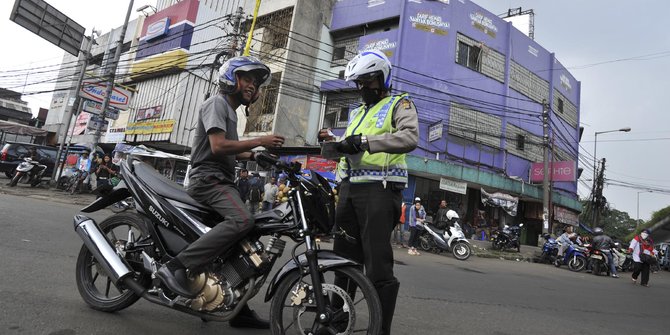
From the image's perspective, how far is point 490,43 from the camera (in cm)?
1886

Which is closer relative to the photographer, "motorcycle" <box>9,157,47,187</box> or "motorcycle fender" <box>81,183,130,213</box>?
"motorcycle fender" <box>81,183,130,213</box>

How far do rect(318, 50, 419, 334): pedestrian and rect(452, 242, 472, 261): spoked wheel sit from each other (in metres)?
9.22

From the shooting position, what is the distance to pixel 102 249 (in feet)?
8.55

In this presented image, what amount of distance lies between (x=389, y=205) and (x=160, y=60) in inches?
977

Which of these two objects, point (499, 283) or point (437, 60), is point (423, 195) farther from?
point (499, 283)

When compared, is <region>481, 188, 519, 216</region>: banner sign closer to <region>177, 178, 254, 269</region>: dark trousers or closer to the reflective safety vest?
the reflective safety vest

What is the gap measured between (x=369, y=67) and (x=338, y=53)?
17.8 metres

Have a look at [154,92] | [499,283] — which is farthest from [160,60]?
[499,283]

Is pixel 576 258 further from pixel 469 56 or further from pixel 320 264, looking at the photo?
pixel 320 264

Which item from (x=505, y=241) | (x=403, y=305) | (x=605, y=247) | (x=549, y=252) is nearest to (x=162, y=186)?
(x=403, y=305)

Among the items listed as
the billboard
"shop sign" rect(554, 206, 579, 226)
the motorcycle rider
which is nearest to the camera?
the motorcycle rider

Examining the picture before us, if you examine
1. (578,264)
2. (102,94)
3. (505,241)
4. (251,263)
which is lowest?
(251,263)

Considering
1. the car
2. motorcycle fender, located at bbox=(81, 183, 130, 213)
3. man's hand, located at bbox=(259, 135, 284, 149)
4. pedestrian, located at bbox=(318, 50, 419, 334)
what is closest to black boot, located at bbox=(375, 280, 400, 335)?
pedestrian, located at bbox=(318, 50, 419, 334)

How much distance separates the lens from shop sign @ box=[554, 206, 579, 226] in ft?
70.5
